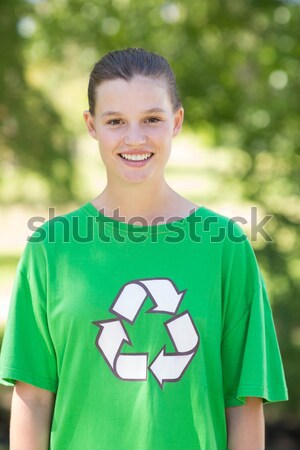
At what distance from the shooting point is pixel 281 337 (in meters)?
5.65

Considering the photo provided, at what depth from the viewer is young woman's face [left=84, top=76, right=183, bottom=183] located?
1979mm

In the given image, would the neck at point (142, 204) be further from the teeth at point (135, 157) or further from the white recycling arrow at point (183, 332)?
the white recycling arrow at point (183, 332)

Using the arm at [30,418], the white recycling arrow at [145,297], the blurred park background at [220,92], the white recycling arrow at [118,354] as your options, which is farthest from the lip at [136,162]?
the blurred park background at [220,92]

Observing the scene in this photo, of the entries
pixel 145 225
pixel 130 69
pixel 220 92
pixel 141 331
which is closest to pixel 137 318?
pixel 141 331

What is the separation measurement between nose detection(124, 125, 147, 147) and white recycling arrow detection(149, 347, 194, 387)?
53 centimetres

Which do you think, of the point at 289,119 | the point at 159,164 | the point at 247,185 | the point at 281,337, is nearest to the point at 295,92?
the point at 289,119

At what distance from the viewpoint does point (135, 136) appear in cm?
197

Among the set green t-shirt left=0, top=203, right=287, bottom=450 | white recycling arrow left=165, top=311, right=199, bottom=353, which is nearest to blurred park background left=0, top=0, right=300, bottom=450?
green t-shirt left=0, top=203, right=287, bottom=450

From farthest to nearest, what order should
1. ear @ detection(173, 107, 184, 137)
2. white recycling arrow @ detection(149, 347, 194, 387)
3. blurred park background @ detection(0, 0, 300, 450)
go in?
blurred park background @ detection(0, 0, 300, 450), ear @ detection(173, 107, 184, 137), white recycling arrow @ detection(149, 347, 194, 387)

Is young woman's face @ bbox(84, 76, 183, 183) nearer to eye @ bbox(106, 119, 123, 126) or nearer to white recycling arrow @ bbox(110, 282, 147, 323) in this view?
eye @ bbox(106, 119, 123, 126)

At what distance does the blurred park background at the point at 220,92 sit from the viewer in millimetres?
5367

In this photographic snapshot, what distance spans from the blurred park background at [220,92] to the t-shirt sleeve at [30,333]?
11.7 feet

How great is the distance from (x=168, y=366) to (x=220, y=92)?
3955mm

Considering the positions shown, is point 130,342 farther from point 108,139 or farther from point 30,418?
point 108,139
